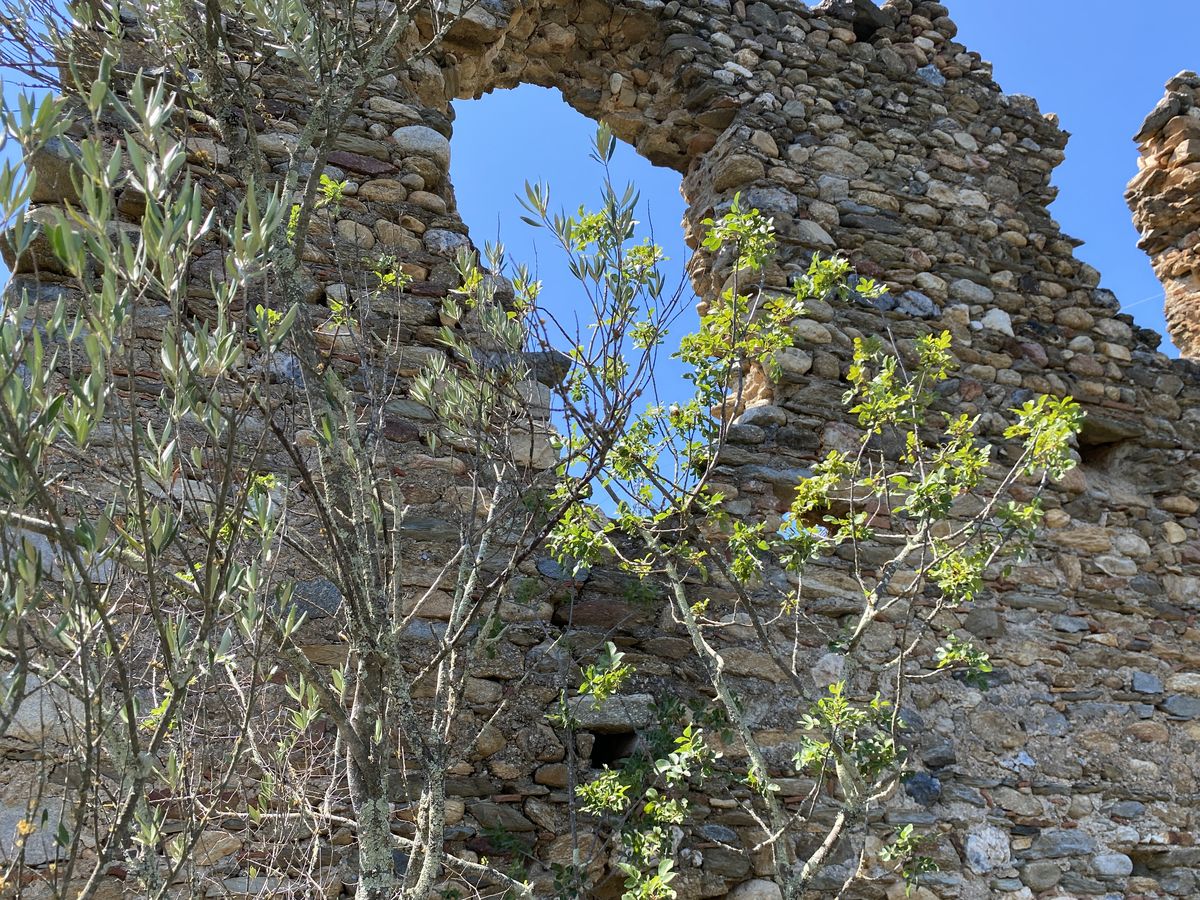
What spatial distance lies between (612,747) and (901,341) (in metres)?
2.30

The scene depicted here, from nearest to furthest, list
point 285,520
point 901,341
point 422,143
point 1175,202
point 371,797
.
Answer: point 371,797
point 285,520
point 422,143
point 901,341
point 1175,202

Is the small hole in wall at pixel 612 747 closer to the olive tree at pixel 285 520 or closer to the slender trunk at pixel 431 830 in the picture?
the olive tree at pixel 285 520

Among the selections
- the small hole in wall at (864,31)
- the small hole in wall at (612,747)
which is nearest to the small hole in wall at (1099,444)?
the small hole in wall at (864,31)

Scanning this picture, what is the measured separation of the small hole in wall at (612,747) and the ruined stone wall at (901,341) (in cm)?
12

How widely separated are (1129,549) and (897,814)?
1.76 meters

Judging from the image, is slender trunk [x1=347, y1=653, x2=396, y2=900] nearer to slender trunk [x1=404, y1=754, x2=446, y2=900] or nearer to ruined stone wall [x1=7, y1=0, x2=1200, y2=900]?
slender trunk [x1=404, y1=754, x2=446, y2=900]

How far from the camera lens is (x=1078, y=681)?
4109 millimetres

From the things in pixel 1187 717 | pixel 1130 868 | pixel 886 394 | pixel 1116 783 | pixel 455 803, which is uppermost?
pixel 886 394

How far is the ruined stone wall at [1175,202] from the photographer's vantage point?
5.85m

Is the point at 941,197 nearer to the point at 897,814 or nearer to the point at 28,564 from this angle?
the point at 897,814

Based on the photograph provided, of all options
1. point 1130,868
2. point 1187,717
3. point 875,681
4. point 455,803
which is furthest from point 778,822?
point 1187,717

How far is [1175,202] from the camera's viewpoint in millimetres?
5926

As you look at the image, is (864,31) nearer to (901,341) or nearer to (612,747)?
(901,341)

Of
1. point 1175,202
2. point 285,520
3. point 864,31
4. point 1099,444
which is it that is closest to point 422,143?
point 285,520
